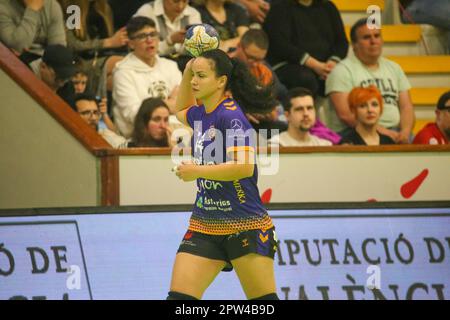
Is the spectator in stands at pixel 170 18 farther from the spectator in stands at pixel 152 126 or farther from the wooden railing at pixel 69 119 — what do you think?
the wooden railing at pixel 69 119

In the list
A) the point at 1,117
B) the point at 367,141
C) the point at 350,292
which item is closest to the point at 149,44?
the point at 1,117

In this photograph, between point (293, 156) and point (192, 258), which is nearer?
point (192, 258)

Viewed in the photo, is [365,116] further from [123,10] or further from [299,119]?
[123,10]

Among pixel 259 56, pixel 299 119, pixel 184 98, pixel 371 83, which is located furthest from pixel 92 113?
pixel 184 98

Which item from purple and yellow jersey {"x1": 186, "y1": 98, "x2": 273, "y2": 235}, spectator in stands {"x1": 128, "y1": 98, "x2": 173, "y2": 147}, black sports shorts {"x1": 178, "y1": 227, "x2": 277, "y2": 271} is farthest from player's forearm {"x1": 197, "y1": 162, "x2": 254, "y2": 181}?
spectator in stands {"x1": 128, "y1": 98, "x2": 173, "y2": 147}

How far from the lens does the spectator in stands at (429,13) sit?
11.2m

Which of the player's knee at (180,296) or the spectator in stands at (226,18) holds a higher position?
the spectator in stands at (226,18)

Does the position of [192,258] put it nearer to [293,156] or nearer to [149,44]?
[293,156]

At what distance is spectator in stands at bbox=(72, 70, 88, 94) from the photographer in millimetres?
8969

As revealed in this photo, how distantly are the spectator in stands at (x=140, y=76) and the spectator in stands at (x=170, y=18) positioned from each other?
340mm

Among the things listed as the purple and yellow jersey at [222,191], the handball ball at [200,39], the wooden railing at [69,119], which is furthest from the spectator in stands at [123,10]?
the purple and yellow jersey at [222,191]

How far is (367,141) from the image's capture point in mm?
9164
